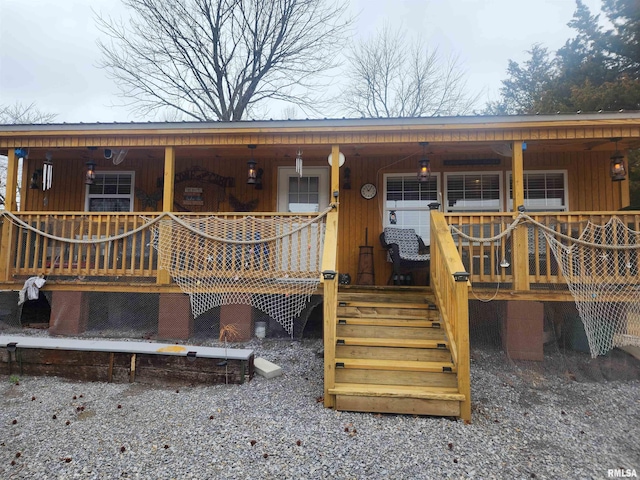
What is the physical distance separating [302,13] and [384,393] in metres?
13.9

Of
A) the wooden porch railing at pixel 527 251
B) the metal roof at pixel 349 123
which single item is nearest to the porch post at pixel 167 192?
the metal roof at pixel 349 123

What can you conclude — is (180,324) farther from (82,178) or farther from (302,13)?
(302,13)

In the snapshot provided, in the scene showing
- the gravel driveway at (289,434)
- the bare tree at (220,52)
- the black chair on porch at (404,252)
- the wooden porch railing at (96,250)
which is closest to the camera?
the gravel driveway at (289,434)

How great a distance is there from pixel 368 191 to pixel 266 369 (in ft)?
11.8

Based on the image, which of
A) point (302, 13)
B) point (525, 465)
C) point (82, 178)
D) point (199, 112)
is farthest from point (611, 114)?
point (199, 112)

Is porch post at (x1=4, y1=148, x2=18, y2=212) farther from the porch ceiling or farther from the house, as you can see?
the porch ceiling

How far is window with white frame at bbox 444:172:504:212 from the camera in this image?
20.2 ft

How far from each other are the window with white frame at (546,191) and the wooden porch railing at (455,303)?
2.75 meters

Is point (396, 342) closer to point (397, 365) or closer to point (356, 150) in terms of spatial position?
point (397, 365)

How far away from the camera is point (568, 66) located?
14609 millimetres

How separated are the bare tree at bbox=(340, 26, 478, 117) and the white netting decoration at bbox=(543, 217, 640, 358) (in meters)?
12.0

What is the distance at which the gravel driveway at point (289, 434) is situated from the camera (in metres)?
2.31

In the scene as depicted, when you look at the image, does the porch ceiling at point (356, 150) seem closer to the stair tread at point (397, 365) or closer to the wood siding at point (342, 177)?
the wood siding at point (342, 177)

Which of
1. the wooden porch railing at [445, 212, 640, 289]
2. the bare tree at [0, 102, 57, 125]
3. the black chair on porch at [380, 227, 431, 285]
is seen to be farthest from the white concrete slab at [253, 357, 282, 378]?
the bare tree at [0, 102, 57, 125]
